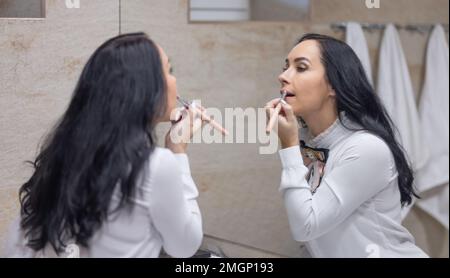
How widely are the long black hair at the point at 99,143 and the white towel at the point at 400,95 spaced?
0.95 m

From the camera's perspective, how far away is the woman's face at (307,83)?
3.84 ft

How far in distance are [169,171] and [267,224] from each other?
61 centimetres

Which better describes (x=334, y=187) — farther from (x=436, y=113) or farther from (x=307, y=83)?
(x=436, y=113)

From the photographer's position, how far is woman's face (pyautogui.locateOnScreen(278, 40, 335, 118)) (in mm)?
1171

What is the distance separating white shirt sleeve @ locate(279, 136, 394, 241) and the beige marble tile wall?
14 cm

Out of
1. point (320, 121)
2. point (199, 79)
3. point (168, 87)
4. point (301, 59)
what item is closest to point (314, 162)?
point (320, 121)

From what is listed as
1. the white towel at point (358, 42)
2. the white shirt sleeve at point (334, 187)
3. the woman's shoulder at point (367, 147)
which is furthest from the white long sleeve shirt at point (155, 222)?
the white towel at point (358, 42)

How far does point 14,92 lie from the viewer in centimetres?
140

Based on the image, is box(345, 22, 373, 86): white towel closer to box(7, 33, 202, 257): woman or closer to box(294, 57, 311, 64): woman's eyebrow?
box(294, 57, 311, 64): woman's eyebrow

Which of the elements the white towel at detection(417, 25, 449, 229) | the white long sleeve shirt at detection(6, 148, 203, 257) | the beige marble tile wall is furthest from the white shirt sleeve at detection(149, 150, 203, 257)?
the white towel at detection(417, 25, 449, 229)

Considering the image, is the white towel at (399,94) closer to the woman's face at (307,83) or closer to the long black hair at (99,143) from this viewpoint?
the woman's face at (307,83)

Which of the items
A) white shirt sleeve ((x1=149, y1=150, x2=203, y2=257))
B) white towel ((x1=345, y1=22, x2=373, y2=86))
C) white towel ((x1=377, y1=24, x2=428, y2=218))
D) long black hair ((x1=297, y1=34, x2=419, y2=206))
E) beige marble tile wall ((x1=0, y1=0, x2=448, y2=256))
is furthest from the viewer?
white towel ((x1=377, y1=24, x2=428, y2=218))
